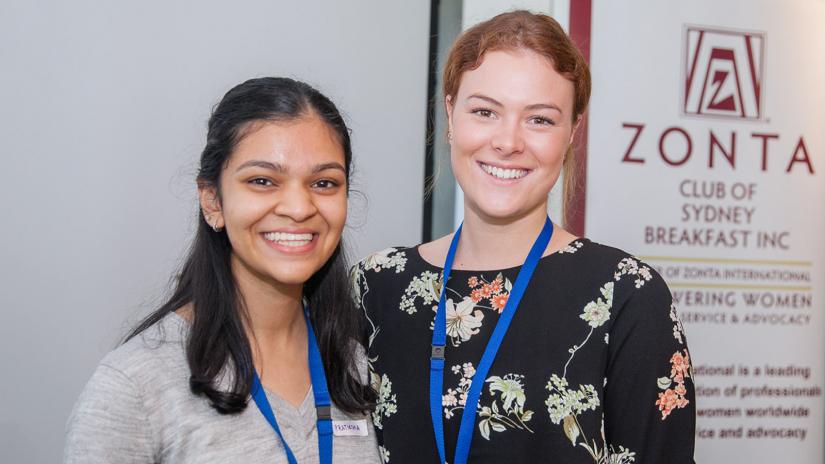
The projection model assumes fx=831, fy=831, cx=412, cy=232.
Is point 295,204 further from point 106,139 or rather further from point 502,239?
point 106,139

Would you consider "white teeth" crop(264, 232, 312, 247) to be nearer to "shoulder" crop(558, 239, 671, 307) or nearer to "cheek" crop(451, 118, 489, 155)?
"cheek" crop(451, 118, 489, 155)

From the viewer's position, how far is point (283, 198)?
5.56ft

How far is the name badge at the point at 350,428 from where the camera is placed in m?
1.78

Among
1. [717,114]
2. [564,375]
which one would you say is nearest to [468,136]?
[564,375]

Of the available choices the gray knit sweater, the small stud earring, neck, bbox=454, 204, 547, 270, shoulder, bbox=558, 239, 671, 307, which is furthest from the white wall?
the gray knit sweater

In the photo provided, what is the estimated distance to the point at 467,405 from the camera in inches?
70.3

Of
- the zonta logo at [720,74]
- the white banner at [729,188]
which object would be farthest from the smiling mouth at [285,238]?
the zonta logo at [720,74]

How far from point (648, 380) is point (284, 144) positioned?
2.98ft

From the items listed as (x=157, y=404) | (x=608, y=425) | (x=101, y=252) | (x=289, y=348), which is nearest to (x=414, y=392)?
(x=289, y=348)

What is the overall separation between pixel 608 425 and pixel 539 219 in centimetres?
51

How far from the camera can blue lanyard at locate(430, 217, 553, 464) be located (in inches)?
69.9

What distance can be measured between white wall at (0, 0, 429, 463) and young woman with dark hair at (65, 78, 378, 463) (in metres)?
1.34

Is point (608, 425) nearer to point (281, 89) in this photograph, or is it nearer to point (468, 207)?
point (468, 207)

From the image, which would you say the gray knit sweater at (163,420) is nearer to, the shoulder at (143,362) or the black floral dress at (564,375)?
the shoulder at (143,362)
